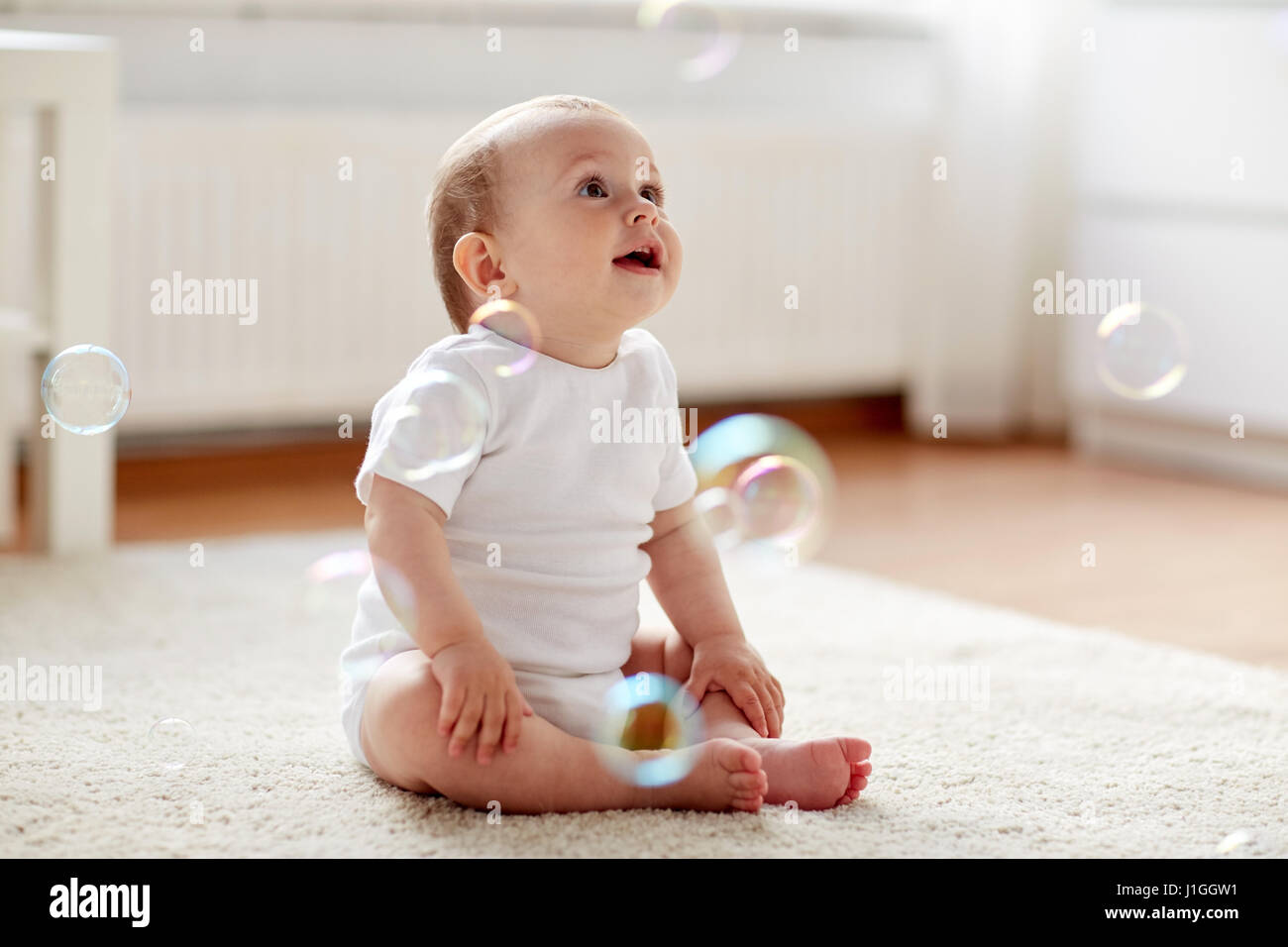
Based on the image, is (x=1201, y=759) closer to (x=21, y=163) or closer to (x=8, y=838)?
(x=8, y=838)

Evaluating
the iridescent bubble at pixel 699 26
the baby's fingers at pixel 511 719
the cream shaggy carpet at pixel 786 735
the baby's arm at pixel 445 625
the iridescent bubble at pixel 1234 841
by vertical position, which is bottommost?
the iridescent bubble at pixel 1234 841

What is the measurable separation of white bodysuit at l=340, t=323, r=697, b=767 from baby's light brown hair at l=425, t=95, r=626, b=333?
52 mm

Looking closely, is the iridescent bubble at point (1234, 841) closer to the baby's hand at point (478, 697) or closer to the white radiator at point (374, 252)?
the baby's hand at point (478, 697)

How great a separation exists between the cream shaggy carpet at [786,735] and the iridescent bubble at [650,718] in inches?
3.3

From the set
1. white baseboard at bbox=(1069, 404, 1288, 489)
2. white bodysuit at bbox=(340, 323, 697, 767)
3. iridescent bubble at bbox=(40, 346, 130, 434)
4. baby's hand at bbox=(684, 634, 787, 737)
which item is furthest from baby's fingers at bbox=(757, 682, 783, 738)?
white baseboard at bbox=(1069, 404, 1288, 489)

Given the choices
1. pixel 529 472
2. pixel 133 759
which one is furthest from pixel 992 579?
pixel 133 759

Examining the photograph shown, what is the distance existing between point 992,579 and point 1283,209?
976 millimetres

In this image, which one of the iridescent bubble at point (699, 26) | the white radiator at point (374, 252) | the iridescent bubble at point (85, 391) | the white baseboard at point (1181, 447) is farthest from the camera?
the iridescent bubble at point (699, 26)

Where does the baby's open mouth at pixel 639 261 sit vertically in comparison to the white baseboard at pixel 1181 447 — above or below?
above

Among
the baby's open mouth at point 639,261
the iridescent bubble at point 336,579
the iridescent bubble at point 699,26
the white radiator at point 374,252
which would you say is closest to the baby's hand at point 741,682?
the baby's open mouth at point 639,261

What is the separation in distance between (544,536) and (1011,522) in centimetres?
134

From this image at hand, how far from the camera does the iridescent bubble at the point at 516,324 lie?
1095mm

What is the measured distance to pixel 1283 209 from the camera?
2496 millimetres
